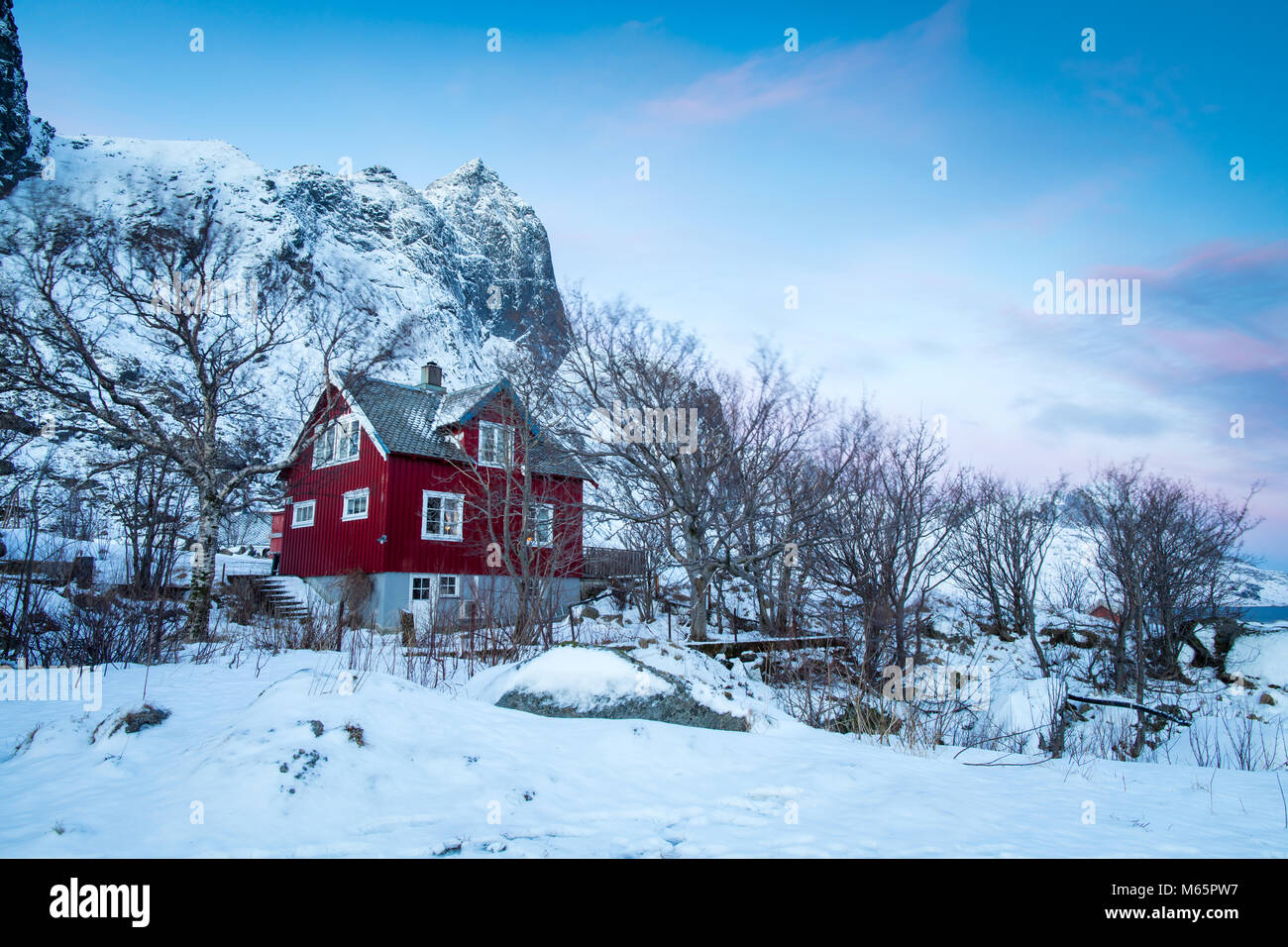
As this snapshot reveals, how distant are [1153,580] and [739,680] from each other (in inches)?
603

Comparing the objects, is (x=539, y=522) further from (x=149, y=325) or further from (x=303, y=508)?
(x=303, y=508)

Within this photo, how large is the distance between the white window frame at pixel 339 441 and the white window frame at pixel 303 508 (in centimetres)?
170

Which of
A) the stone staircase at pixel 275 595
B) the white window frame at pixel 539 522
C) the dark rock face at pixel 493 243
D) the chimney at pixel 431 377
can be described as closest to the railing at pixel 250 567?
the stone staircase at pixel 275 595

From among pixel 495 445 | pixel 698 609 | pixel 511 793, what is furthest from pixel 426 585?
pixel 511 793

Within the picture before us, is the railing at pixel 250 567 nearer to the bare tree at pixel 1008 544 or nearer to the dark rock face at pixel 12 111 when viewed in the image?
the bare tree at pixel 1008 544

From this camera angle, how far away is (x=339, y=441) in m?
26.6

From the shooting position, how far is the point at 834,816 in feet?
13.0

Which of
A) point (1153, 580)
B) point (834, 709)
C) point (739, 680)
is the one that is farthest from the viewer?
point (1153, 580)

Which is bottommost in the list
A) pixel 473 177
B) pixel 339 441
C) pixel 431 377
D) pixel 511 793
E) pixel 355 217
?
pixel 511 793

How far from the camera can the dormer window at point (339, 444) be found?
25.7 metres

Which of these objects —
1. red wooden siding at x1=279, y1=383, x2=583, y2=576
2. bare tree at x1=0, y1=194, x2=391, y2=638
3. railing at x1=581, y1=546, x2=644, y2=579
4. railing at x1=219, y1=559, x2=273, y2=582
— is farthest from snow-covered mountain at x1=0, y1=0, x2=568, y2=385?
bare tree at x1=0, y1=194, x2=391, y2=638

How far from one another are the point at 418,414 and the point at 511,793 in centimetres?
2456
